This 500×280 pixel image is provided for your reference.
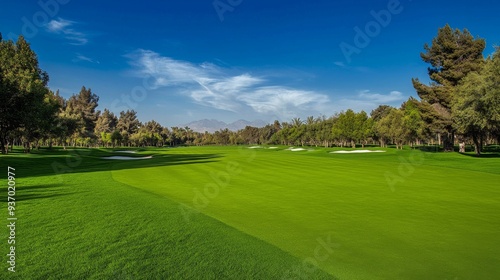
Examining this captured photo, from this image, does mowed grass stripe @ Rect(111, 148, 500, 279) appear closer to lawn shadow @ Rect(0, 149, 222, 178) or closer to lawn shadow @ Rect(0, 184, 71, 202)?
lawn shadow @ Rect(0, 184, 71, 202)

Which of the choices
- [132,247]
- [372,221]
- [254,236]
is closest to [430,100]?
[372,221]

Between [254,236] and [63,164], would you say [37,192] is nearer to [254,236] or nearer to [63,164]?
[254,236]

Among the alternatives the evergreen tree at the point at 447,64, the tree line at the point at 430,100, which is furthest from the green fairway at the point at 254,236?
the evergreen tree at the point at 447,64

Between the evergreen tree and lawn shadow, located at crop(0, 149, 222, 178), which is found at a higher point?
the evergreen tree

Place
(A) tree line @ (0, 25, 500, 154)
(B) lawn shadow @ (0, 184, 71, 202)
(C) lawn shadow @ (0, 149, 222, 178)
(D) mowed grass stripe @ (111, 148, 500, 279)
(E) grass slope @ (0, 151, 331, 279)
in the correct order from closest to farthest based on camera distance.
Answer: (E) grass slope @ (0, 151, 331, 279), (D) mowed grass stripe @ (111, 148, 500, 279), (B) lawn shadow @ (0, 184, 71, 202), (C) lawn shadow @ (0, 149, 222, 178), (A) tree line @ (0, 25, 500, 154)

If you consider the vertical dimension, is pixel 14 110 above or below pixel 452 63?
below

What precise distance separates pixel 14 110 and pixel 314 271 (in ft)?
101

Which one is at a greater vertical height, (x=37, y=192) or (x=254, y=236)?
(x=37, y=192)

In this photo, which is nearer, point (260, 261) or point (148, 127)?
point (260, 261)

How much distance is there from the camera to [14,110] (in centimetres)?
2628

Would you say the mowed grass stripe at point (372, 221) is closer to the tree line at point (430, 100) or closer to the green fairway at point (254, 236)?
the green fairway at point (254, 236)

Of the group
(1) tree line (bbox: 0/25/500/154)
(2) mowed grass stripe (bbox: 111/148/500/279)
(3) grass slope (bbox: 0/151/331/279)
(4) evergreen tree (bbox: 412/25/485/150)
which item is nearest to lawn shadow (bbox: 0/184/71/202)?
(3) grass slope (bbox: 0/151/331/279)

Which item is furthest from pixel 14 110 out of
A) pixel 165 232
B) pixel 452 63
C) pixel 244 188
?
pixel 452 63

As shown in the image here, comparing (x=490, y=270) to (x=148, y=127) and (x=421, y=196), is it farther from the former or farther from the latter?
(x=148, y=127)
